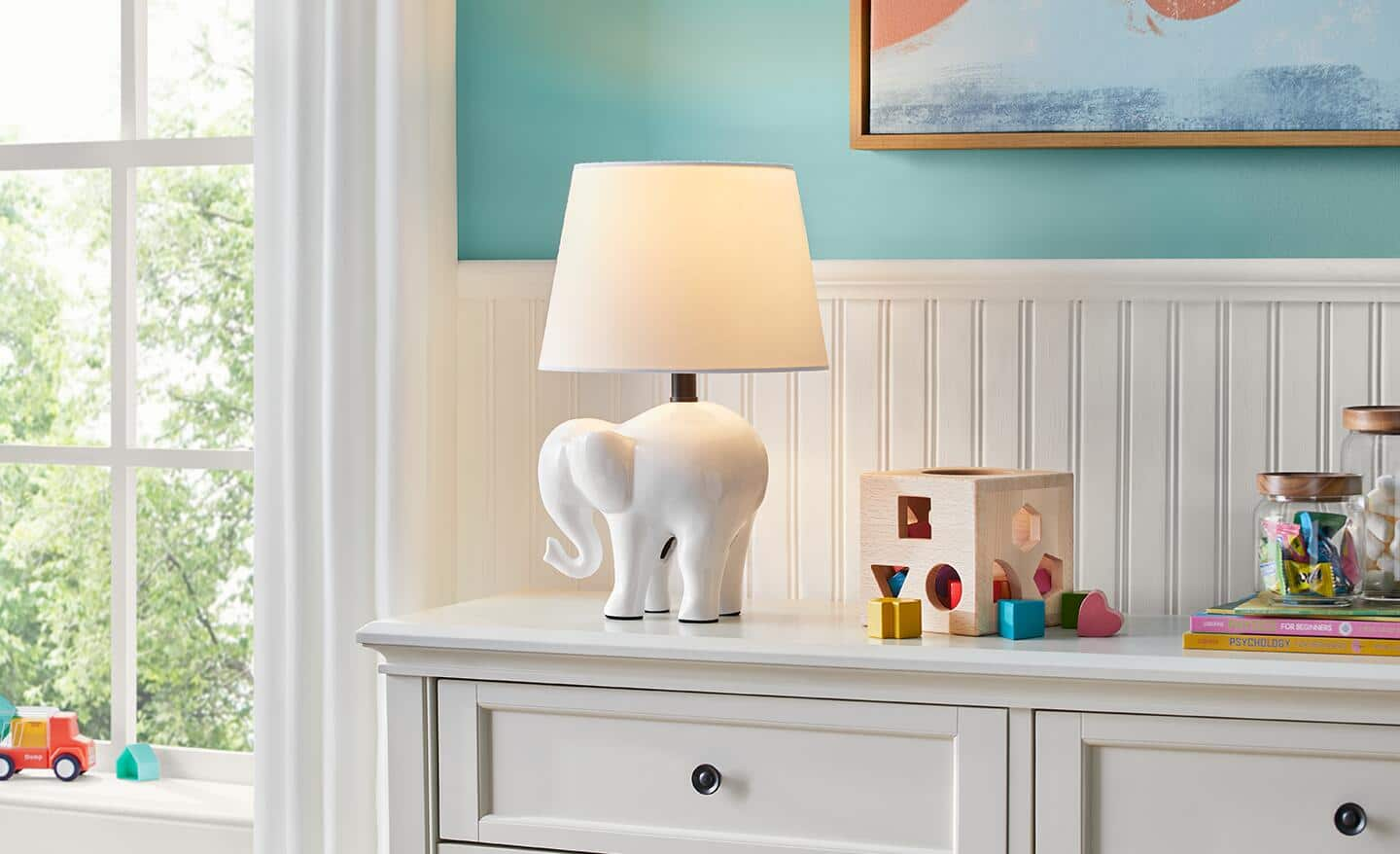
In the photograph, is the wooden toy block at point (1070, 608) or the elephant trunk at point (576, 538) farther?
the elephant trunk at point (576, 538)

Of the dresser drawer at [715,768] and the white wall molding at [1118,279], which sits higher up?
the white wall molding at [1118,279]

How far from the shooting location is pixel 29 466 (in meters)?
2.30

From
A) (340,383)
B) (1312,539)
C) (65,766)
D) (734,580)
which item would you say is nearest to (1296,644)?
(1312,539)

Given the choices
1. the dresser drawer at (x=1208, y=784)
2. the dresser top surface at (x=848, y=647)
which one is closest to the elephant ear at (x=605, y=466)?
the dresser top surface at (x=848, y=647)

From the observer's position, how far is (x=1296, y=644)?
1332 millimetres

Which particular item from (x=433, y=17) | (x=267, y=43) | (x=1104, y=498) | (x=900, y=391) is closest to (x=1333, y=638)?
(x=1104, y=498)

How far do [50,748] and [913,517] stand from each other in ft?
4.58

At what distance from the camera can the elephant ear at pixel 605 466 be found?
1.55 metres

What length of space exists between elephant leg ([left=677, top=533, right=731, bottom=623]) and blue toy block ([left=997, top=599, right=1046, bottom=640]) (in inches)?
11.9

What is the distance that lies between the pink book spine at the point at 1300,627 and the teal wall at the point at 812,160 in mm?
546

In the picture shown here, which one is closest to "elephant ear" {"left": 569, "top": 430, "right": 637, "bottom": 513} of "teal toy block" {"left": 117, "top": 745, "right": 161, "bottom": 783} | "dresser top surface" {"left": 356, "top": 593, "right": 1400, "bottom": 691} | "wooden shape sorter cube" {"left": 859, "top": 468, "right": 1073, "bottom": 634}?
"dresser top surface" {"left": 356, "top": 593, "right": 1400, "bottom": 691}

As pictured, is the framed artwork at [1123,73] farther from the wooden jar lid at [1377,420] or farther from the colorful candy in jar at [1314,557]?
the colorful candy in jar at [1314,557]

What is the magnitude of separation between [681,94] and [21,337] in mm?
1164

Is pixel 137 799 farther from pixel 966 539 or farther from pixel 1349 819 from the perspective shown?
pixel 1349 819
